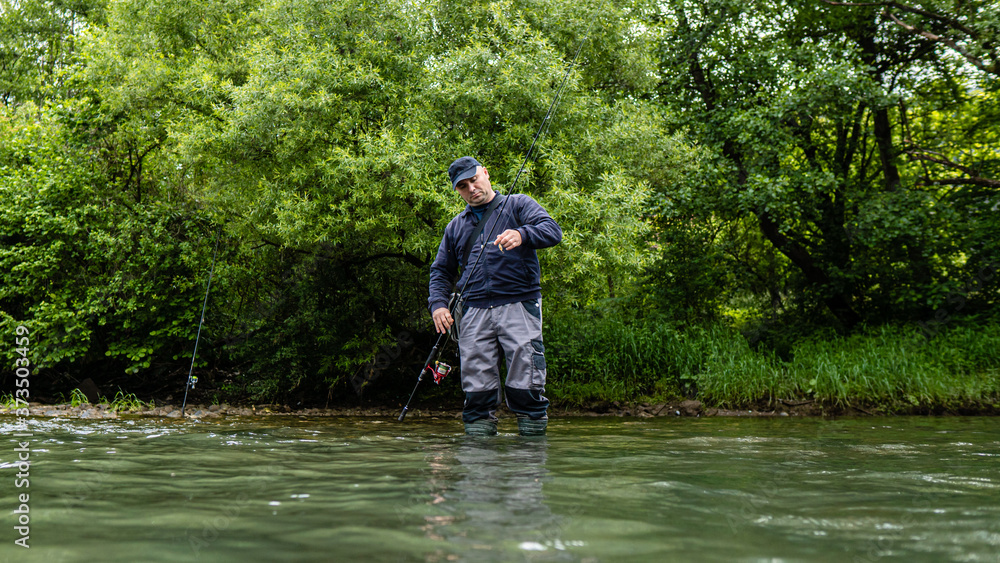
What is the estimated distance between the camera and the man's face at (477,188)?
4.85 meters

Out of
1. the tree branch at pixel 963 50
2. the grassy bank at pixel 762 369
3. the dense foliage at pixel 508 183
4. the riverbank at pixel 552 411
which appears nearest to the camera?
the dense foliage at pixel 508 183

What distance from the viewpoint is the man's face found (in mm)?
4848

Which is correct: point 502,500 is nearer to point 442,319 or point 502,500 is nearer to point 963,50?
point 442,319

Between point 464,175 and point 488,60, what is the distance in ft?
10.8

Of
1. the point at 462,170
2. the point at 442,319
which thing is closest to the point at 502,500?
the point at 442,319

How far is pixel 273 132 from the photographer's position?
788 cm

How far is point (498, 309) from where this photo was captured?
475 cm

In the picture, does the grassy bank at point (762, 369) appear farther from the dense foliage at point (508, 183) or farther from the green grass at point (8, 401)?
the green grass at point (8, 401)

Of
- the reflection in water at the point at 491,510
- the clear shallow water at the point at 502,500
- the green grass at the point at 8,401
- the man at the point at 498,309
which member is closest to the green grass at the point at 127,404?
the green grass at the point at 8,401

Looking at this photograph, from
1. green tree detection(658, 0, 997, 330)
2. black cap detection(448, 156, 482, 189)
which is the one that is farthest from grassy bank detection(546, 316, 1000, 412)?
black cap detection(448, 156, 482, 189)

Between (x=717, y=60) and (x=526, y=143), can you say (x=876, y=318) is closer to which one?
(x=717, y=60)

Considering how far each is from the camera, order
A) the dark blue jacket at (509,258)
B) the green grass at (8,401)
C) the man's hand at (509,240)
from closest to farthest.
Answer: the man's hand at (509,240), the dark blue jacket at (509,258), the green grass at (8,401)

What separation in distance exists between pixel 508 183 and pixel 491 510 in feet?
18.3

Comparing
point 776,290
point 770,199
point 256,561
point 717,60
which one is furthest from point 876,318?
point 256,561
